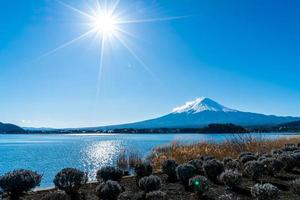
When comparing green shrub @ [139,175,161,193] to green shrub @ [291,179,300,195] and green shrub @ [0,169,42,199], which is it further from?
green shrub @ [291,179,300,195]

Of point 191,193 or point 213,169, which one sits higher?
point 213,169

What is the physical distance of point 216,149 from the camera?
17828 millimetres

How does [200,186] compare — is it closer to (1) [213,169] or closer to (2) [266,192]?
(2) [266,192]

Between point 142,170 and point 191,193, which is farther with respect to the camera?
point 142,170

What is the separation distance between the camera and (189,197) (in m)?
8.94

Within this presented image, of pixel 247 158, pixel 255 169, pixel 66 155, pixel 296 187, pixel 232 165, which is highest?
pixel 66 155

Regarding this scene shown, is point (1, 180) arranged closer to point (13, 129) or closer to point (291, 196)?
point (291, 196)

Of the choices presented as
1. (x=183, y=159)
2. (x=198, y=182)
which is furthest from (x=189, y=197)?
(x=183, y=159)

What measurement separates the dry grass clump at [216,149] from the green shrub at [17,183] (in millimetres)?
7228

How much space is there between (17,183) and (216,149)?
1077 cm

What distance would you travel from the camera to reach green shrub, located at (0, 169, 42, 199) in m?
8.77

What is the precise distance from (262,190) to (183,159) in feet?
27.1

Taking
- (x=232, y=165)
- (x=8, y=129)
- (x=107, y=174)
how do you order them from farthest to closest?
(x=8, y=129) → (x=232, y=165) → (x=107, y=174)

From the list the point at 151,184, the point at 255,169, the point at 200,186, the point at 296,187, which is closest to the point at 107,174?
the point at 151,184
